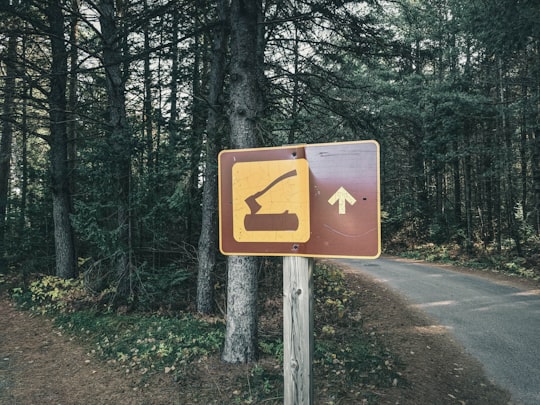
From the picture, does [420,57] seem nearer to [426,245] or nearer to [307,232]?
[307,232]

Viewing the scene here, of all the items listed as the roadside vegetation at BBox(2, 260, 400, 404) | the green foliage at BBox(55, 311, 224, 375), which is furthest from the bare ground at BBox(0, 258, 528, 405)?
the green foliage at BBox(55, 311, 224, 375)

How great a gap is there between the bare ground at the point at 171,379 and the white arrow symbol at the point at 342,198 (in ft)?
10.7

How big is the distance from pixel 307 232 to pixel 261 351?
13.2 ft

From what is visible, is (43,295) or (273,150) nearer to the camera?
(273,150)

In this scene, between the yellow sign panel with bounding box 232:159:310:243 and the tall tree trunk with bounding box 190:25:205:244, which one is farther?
the tall tree trunk with bounding box 190:25:205:244

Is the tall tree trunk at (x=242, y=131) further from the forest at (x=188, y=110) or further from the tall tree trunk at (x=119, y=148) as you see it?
the tall tree trunk at (x=119, y=148)

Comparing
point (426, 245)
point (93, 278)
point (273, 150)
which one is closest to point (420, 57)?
point (273, 150)

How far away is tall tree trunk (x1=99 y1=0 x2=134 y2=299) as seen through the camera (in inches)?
314

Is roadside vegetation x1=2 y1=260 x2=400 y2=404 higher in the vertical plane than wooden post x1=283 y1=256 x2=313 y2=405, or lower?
lower

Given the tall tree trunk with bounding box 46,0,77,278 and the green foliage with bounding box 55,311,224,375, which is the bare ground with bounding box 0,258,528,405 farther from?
the tall tree trunk with bounding box 46,0,77,278

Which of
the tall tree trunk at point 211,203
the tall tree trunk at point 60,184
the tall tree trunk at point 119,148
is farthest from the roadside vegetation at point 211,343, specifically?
the tall tree trunk at point 119,148

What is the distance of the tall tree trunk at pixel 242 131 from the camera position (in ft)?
16.3

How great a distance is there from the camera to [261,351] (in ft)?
17.8

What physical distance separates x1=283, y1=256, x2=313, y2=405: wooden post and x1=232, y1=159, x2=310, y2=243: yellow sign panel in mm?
196
